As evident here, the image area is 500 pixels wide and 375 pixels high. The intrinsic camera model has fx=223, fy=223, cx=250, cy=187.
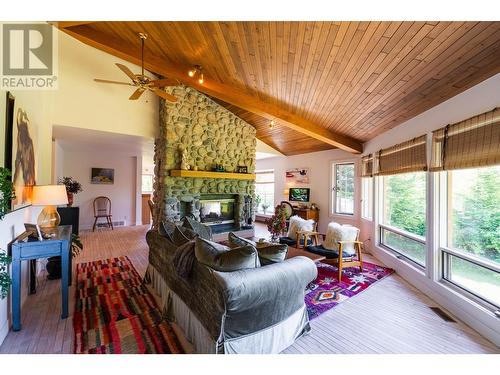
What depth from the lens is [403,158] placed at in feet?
11.5

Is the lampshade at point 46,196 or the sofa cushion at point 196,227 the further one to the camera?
the sofa cushion at point 196,227

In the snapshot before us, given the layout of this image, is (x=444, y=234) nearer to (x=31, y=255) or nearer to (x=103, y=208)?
(x=31, y=255)

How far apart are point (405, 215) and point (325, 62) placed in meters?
2.85

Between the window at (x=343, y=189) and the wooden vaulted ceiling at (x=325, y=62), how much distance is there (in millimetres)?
1306

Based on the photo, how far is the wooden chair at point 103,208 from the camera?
657cm

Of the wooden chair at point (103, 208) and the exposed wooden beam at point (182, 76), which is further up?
the exposed wooden beam at point (182, 76)

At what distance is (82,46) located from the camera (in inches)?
162

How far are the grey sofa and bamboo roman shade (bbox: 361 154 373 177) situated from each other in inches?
137

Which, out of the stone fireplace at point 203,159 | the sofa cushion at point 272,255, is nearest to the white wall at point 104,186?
the stone fireplace at point 203,159

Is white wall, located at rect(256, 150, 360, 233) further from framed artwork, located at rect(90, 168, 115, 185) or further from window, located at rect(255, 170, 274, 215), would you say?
framed artwork, located at rect(90, 168, 115, 185)

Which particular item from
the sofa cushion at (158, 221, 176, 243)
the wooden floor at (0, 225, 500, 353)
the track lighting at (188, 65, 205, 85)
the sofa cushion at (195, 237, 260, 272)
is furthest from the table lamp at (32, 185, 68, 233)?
the track lighting at (188, 65, 205, 85)

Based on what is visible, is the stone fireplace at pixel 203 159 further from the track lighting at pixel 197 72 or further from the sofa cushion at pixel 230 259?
the sofa cushion at pixel 230 259
